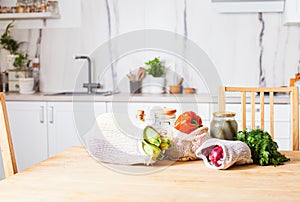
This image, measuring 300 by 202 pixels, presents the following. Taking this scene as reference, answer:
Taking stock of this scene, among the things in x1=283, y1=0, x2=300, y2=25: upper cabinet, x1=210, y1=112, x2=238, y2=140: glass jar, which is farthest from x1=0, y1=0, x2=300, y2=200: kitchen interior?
x1=210, y1=112, x2=238, y2=140: glass jar

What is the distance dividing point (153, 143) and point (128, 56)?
2.42 metres

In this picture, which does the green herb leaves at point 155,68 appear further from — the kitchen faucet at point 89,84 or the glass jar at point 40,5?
the glass jar at point 40,5

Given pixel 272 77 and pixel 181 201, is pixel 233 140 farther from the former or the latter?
pixel 272 77

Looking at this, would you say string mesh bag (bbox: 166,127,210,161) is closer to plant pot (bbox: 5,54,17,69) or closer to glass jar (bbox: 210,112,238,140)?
glass jar (bbox: 210,112,238,140)

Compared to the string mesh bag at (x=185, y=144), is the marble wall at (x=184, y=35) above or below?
above

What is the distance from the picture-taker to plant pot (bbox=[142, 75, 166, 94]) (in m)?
4.01

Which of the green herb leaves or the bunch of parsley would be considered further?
the green herb leaves

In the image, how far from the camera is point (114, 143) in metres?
1.70

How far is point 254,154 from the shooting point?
179cm

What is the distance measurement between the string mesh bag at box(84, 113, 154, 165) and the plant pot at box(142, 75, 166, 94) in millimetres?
2219

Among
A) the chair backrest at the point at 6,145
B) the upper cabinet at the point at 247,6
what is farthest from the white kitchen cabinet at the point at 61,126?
the chair backrest at the point at 6,145

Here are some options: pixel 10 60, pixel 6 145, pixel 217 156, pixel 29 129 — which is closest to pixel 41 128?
pixel 29 129

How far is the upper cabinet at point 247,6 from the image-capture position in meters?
3.64

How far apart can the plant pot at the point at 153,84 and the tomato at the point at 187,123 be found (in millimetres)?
2128
